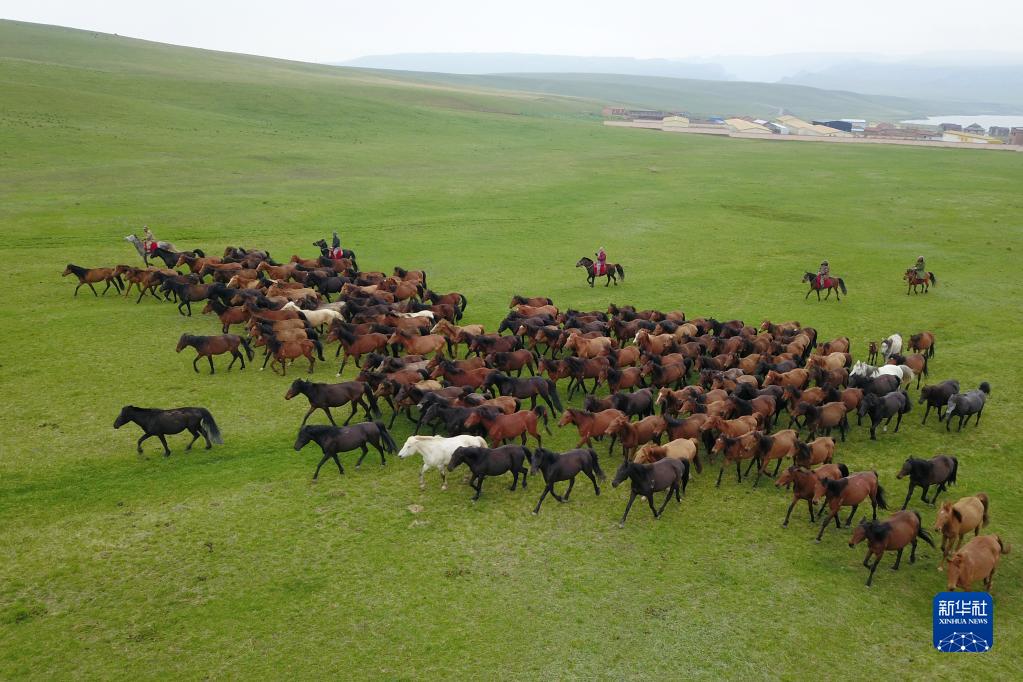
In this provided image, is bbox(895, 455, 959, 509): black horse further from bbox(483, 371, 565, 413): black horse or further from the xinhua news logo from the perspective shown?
bbox(483, 371, 565, 413): black horse

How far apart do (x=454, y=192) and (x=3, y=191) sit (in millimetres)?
22563

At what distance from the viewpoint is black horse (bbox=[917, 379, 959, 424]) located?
14709 mm

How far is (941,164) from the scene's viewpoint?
6153 centimetres

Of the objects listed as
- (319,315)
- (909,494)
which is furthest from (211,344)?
(909,494)

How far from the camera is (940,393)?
14742mm

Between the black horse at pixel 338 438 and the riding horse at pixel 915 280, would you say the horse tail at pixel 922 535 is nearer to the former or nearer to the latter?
the black horse at pixel 338 438

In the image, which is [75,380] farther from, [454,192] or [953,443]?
[454,192]

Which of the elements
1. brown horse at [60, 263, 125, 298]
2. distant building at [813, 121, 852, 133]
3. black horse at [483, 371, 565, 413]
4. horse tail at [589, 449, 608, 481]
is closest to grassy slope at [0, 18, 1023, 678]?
horse tail at [589, 449, 608, 481]

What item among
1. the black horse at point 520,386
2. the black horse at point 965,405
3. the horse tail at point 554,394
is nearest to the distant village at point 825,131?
the black horse at point 965,405

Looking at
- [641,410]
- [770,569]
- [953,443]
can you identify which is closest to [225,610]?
[770,569]

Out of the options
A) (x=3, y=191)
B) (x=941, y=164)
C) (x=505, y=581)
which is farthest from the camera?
(x=941, y=164)

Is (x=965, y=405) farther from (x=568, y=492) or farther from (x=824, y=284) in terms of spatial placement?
(x=824, y=284)

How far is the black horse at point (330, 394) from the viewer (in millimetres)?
14008

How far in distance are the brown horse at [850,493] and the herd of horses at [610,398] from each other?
3cm
